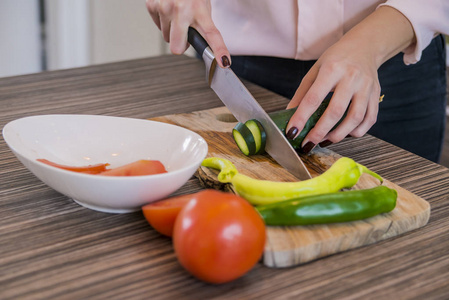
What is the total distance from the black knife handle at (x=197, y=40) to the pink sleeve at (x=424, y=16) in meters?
0.41

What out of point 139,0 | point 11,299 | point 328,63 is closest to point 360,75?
point 328,63

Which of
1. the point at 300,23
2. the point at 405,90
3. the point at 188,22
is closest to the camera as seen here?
the point at 188,22

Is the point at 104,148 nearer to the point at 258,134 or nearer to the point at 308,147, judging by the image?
the point at 258,134

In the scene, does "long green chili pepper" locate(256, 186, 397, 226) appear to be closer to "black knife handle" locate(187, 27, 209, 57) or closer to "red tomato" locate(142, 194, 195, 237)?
"red tomato" locate(142, 194, 195, 237)

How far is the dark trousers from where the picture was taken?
4.83 feet

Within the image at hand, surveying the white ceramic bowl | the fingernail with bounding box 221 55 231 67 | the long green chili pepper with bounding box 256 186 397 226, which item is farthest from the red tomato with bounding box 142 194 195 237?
the fingernail with bounding box 221 55 231 67

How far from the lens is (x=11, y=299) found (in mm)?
682

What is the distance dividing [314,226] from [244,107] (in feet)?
1.31

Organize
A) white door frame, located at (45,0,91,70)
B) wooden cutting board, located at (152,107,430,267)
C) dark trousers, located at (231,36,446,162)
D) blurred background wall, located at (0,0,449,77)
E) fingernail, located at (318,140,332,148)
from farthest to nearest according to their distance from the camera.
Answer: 1. white door frame, located at (45,0,91,70)
2. blurred background wall, located at (0,0,449,77)
3. dark trousers, located at (231,36,446,162)
4. fingernail, located at (318,140,332,148)
5. wooden cutting board, located at (152,107,430,267)

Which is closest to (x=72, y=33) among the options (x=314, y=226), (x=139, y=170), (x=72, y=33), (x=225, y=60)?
(x=72, y=33)

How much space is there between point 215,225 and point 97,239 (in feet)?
0.77

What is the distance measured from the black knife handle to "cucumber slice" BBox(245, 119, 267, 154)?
0.70 feet

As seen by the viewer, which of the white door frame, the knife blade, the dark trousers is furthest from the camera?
the white door frame

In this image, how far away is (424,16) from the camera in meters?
1.20
